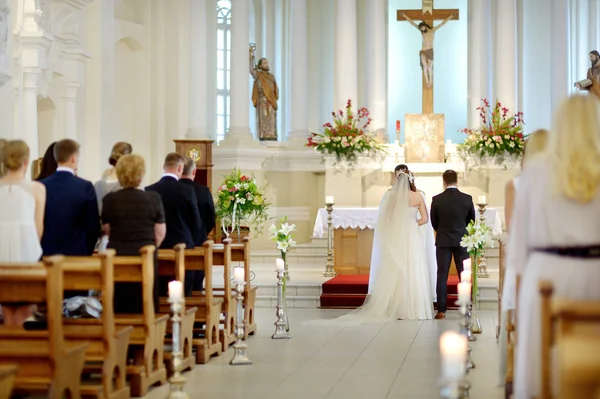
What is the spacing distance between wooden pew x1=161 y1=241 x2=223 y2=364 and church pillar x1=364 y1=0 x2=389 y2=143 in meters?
10.6

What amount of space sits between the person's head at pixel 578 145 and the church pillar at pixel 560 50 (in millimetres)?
15392

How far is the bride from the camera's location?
1279cm

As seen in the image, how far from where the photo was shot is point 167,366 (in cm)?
857

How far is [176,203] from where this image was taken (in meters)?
9.82

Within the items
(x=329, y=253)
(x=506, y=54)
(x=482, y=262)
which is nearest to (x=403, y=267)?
(x=329, y=253)

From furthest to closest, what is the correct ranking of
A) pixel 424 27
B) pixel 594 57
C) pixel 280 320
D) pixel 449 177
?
pixel 424 27 < pixel 594 57 < pixel 449 177 < pixel 280 320

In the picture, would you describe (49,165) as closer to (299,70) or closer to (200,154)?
(200,154)

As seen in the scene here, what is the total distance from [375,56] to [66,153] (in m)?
13.0

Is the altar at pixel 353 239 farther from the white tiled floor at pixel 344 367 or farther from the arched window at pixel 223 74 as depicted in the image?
the arched window at pixel 223 74

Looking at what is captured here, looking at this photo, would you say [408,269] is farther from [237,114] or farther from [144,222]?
[237,114]

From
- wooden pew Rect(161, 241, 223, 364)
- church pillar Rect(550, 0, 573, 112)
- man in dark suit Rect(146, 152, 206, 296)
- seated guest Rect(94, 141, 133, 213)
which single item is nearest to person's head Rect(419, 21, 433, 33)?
church pillar Rect(550, 0, 573, 112)

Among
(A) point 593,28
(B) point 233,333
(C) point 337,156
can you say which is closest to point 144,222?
(B) point 233,333

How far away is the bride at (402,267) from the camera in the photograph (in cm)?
1279

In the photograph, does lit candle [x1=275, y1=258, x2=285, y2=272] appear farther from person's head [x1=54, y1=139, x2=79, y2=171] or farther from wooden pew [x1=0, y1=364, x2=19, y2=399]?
wooden pew [x1=0, y1=364, x2=19, y2=399]
